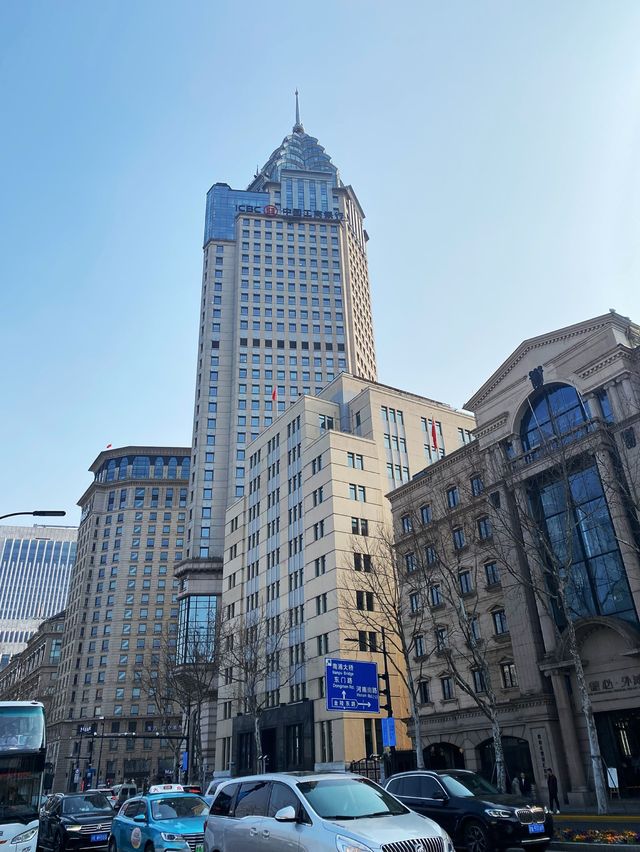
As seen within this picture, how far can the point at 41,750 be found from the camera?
14516 mm

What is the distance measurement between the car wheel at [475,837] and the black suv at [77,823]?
37.3ft

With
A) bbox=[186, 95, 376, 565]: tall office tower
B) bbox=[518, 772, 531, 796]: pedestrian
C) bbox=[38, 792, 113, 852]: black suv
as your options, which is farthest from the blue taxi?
bbox=[186, 95, 376, 565]: tall office tower

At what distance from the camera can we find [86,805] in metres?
20.8

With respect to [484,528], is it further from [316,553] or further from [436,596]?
[316,553]

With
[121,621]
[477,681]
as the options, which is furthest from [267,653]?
[121,621]

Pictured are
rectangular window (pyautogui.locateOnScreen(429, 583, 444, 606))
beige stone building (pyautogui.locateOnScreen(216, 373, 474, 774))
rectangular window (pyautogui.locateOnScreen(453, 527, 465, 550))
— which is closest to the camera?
rectangular window (pyautogui.locateOnScreen(453, 527, 465, 550))

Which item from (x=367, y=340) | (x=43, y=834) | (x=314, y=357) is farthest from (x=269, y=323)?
(x=43, y=834)

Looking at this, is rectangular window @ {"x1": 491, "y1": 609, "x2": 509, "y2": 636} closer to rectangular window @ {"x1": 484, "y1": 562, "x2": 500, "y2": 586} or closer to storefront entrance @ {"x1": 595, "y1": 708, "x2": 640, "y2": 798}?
rectangular window @ {"x1": 484, "y1": 562, "x2": 500, "y2": 586}

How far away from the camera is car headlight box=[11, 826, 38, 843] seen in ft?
43.3

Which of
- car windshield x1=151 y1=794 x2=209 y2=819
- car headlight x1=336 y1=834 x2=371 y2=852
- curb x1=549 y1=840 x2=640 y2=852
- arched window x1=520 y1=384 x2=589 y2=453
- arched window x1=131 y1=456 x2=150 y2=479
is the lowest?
curb x1=549 y1=840 x2=640 y2=852

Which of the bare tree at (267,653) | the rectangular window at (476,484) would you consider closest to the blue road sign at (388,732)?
the rectangular window at (476,484)

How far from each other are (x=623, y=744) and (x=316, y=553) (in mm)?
27270

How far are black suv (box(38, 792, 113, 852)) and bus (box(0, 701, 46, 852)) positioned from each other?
18.3ft

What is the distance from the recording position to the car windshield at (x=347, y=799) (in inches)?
341
